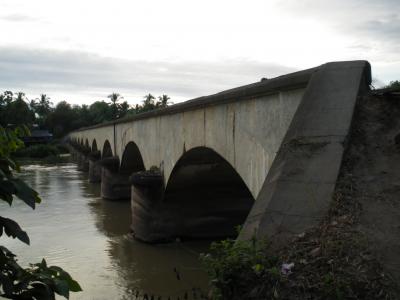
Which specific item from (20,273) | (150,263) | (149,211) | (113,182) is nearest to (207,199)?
(149,211)

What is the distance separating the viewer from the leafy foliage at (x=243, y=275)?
98.5 inches

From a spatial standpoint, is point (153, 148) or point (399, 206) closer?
point (399, 206)

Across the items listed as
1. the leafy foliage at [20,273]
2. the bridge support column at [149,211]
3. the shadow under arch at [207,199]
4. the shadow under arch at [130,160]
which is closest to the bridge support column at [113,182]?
the shadow under arch at [130,160]

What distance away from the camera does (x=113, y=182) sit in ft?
75.6

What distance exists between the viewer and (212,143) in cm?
974

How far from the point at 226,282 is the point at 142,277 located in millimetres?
8491

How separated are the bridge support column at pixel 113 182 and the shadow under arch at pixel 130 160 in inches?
14.3

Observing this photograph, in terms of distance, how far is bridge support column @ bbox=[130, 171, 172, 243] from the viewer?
13.7 meters

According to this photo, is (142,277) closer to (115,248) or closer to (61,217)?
(115,248)

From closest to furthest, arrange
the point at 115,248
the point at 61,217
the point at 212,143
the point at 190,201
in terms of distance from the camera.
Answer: the point at 212,143 → the point at 115,248 → the point at 190,201 → the point at 61,217

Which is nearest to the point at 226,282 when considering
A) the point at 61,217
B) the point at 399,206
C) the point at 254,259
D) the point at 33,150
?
the point at 254,259

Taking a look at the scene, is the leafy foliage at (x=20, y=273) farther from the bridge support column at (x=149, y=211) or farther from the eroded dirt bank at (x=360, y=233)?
the bridge support column at (x=149, y=211)

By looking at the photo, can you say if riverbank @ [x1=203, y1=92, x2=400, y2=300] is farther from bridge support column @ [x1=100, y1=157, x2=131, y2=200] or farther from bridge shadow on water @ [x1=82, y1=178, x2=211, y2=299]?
bridge support column @ [x1=100, y1=157, x2=131, y2=200]

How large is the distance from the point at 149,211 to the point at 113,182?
966 centimetres
